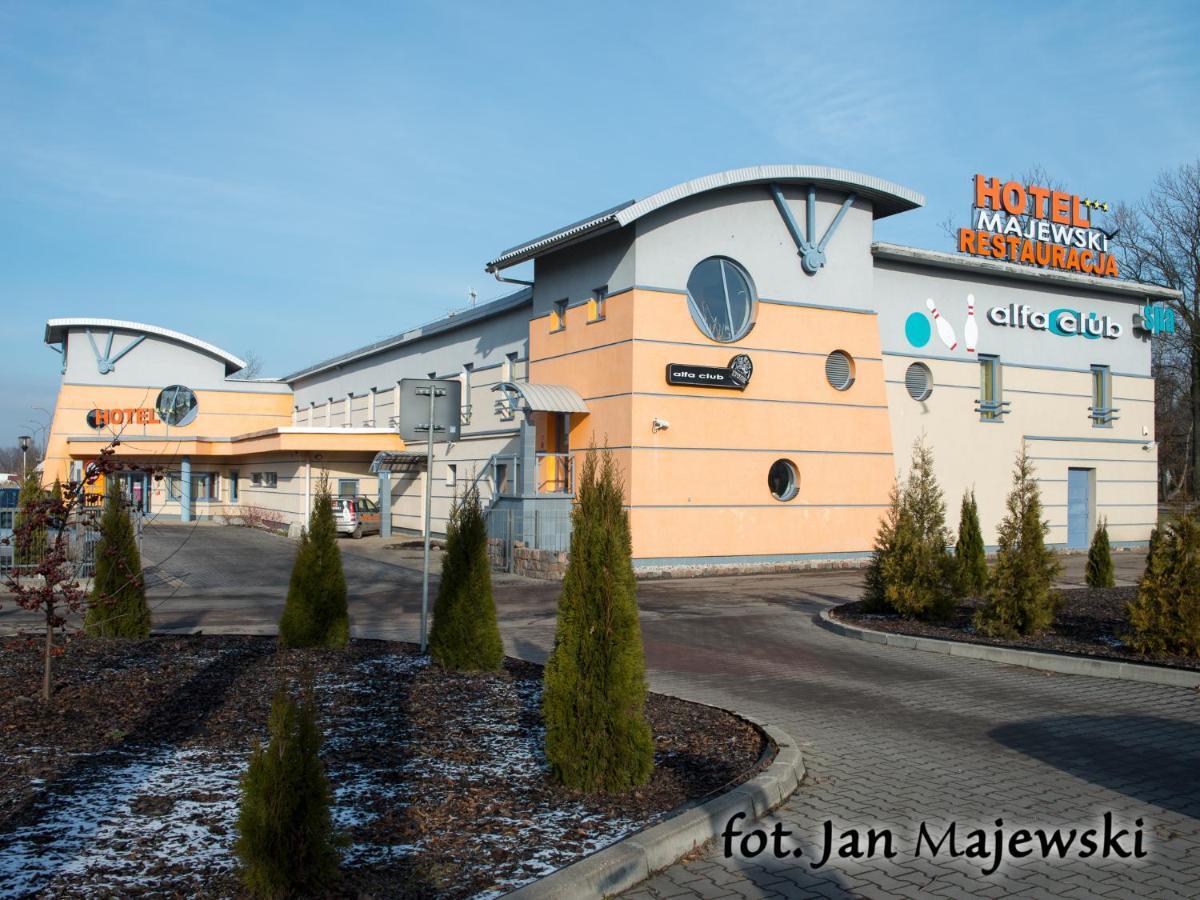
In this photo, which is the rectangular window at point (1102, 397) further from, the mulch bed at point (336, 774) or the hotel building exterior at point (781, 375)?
the mulch bed at point (336, 774)

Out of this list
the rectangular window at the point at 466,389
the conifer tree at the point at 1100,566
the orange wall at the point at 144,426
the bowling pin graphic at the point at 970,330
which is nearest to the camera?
the conifer tree at the point at 1100,566

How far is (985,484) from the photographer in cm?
2745

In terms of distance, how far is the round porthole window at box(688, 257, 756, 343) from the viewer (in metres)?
22.7

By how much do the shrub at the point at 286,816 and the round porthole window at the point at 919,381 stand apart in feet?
78.9

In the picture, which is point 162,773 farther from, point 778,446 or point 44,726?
point 778,446

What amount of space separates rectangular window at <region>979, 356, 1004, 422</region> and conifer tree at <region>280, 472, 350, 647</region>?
2160 centimetres

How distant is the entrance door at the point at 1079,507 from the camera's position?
29.5m

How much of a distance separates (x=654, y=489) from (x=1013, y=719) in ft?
45.1

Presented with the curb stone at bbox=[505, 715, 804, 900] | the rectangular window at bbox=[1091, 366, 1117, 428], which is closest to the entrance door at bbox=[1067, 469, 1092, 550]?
the rectangular window at bbox=[1091, 366, 1117, 428]

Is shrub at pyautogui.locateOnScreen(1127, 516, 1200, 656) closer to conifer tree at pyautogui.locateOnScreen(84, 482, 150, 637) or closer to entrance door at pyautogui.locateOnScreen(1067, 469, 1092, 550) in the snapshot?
conifer tree at pyautogui.locateOnScreen(84, 482, 150, 637)

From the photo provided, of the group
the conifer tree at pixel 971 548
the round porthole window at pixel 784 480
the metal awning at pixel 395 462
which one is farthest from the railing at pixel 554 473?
the metal awning at pixel 395 462

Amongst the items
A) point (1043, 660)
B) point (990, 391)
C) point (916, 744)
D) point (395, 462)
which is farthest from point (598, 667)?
point (395, 462)

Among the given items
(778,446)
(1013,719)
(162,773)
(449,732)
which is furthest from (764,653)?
(778,446)

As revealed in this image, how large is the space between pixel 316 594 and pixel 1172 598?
8.96m
